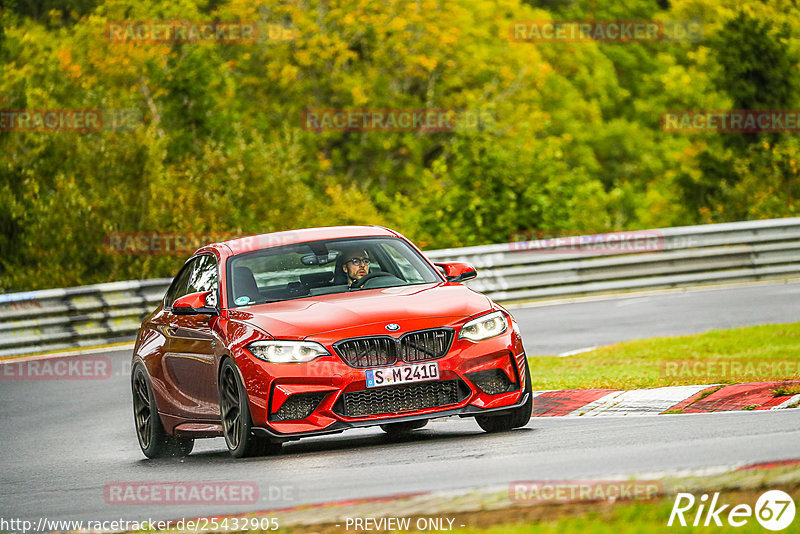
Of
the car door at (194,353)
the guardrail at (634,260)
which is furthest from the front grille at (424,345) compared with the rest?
the guardrail at (634,260)

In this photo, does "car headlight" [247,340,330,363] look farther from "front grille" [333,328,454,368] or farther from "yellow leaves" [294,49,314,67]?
"yellow leaves" [294,49,314,67]

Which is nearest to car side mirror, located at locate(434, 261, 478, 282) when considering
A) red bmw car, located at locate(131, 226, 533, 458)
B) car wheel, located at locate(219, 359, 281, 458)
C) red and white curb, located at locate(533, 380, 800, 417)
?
red bmw car, located at locate(131, 226, 533, 458)

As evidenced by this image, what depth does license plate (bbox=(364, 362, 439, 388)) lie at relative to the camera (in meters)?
9.58

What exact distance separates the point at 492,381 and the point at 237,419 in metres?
1.73

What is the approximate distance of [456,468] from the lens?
817 centimetres

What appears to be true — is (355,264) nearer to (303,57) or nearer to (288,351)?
(288,351)

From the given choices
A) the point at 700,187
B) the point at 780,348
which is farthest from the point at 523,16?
the point at 780,348

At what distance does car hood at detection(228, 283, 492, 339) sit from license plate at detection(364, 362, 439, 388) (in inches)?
9.8

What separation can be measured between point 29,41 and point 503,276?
675 inches

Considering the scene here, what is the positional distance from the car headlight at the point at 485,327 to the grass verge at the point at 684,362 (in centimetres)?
231

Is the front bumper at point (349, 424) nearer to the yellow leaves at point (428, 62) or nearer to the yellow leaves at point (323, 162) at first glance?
the yellow leaves at point (323, 162)

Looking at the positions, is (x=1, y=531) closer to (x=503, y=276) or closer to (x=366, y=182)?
(x=503, y=276)

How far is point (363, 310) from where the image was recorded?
9.91 m

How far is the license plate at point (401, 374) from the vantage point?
9.58 meters
